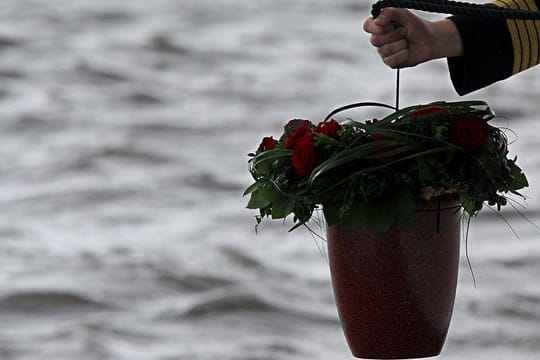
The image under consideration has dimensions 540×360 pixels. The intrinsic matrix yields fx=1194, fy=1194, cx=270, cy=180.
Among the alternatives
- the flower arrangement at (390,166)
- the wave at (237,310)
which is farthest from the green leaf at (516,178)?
the wave at (237,310)

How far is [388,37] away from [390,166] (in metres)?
0.16

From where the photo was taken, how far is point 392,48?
1.20 m

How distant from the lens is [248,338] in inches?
107

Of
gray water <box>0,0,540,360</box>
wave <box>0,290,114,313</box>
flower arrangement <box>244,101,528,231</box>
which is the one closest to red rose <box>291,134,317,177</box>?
flower arrangement <box>244,101,528,231</box>

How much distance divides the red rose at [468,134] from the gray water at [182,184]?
4.91 feet

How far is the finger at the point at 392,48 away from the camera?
1.20m

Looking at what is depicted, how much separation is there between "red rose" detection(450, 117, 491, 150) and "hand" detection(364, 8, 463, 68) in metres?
0.11

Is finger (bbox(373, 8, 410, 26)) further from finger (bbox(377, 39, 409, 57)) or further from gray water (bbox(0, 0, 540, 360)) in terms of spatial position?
gray water (bbox(0, 0, 540, 360))

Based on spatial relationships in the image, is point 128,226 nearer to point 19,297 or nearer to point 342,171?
point 19,297

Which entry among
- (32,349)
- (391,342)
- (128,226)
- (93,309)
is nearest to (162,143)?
(128,226)

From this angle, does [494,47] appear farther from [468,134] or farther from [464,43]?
[468,134]

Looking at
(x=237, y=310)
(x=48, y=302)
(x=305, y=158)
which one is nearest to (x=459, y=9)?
(x=305, y=158)

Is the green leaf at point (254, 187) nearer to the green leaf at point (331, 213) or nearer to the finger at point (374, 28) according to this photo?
the green leaf at point (331, 213)

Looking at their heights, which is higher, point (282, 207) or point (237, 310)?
point (237, 310)
